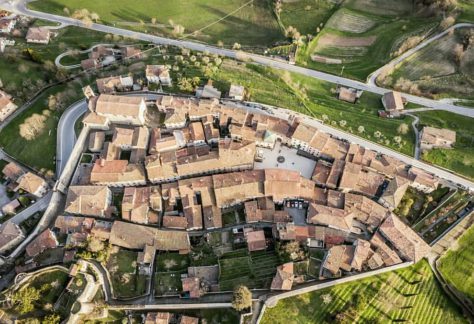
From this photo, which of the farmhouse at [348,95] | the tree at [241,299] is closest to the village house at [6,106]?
the tree at [241,299]

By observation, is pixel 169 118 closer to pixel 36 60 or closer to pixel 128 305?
pixel 128 305

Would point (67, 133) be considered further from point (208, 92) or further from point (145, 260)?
point (145, 260)

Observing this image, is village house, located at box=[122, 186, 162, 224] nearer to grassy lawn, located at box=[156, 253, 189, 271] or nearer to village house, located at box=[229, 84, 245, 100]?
grassy lawn, located at box=[156, 253, 189, 271]

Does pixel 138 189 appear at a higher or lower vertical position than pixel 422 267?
higher

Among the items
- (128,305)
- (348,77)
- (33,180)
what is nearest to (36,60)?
(33,180)

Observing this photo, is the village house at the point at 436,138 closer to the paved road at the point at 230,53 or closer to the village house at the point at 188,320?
the paved road at the point at 230,53

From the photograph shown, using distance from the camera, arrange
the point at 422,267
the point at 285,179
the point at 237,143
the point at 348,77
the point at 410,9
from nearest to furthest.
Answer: the point at 422,267 → the point at 285,179 → the point at 237,143 → the point at 348,77 → the point at 410,9
